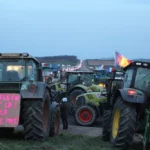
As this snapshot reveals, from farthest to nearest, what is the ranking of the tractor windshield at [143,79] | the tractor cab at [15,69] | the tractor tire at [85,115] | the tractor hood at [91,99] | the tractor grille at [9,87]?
1. the tractor hood at [91,99]
2. the tractor tire at [85,115]
3. the tractor cab at [15,69]
4. the tractor grille at [9,87]
5. the tractor windshield at [143,79]

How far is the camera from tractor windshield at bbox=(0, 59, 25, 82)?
9.69 m

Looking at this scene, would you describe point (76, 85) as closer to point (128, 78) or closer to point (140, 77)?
point (128, 78)

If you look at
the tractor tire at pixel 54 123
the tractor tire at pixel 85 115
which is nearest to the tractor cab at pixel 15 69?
the tractor tire at pixel 54 123

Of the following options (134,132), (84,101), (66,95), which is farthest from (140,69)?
(66,95)

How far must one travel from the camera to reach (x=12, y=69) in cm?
987

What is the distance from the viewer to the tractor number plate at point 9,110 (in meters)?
8.58

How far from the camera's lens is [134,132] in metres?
8.44

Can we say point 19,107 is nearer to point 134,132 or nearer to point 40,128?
point 40,128

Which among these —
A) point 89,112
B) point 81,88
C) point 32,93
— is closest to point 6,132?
point 32,93

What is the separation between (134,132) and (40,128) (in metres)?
2.06

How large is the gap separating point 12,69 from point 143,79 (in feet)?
10.7

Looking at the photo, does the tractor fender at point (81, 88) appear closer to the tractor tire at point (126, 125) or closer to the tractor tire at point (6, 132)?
the tractor tire at point (6, 132)

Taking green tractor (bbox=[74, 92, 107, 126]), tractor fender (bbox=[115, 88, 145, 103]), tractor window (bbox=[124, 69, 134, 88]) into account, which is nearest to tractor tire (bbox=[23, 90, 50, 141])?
tractor fender (bbox=[115, 88, 145, 103])

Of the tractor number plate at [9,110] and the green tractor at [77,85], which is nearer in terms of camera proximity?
the tractor number plate at [9,110]
